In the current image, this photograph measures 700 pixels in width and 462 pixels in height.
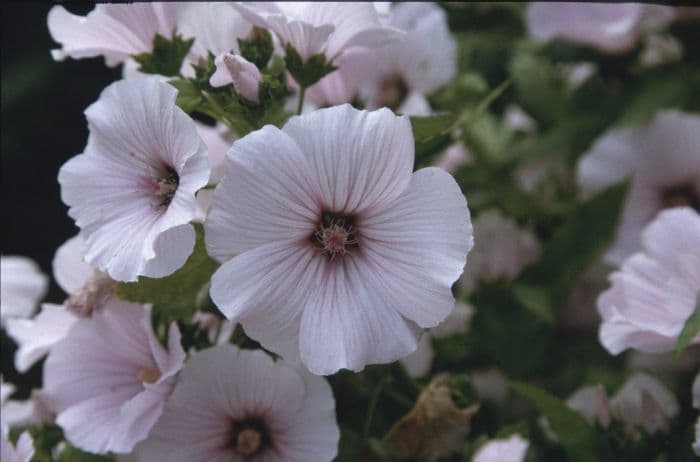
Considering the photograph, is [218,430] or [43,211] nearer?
[218,430]

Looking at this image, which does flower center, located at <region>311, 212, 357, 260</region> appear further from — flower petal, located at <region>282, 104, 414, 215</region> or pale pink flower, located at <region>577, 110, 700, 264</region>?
pale pink flower, located at <region>577, 110, 700, 264</region>

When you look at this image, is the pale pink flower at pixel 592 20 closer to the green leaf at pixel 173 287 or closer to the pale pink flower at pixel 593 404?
the pale pink flower at pixel 593 404

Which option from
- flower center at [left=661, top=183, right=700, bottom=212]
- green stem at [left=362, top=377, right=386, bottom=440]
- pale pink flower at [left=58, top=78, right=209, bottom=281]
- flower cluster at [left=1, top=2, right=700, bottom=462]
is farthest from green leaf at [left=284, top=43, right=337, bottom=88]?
flower center at [left=661, top=183, right=700, bottom=212]

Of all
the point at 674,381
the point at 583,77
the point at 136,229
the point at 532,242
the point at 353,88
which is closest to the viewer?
the point at 136,229

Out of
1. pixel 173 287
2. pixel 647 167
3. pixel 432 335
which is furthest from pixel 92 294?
pixel 647 167

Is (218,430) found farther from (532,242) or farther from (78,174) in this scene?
(532,242)

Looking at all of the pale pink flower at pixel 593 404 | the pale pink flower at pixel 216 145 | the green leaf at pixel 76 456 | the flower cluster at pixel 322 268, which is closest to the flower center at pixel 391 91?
the flower cluster at pixel 322 268

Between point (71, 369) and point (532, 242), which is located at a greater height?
point (71, 369)

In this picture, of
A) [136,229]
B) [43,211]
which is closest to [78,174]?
[136,229]

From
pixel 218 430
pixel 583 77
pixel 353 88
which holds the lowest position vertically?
pixel 583 77
